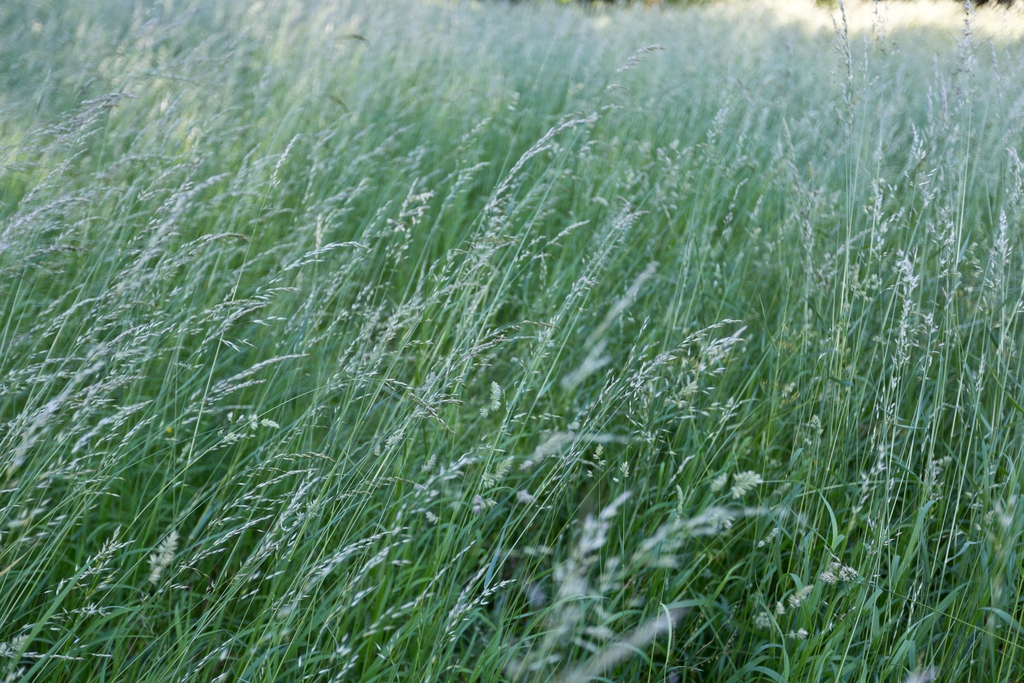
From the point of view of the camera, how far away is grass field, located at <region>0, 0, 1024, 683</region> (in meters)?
1.18

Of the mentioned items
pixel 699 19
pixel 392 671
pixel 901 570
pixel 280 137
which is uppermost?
pixel 699 19

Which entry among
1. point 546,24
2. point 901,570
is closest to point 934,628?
point 901,570

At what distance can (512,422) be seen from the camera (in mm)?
1284

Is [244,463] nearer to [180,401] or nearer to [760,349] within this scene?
[180,401]

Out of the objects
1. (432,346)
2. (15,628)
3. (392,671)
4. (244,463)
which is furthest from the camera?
(432,346)

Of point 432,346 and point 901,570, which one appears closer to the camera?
point 901,570

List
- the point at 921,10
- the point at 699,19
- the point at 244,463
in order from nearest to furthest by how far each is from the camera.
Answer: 1. the point at 244,463
2. the point at 921,10
3. the point at 699,19

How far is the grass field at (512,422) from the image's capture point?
46.5 inches

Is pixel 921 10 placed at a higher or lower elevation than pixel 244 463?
higher

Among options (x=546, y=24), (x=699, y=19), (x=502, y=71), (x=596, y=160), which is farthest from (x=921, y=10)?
(x=596, y=160)

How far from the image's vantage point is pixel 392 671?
1106 mm

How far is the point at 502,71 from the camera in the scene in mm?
4359

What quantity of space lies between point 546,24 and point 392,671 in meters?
6.64

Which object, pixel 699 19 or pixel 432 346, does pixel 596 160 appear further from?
pixel 699 19
